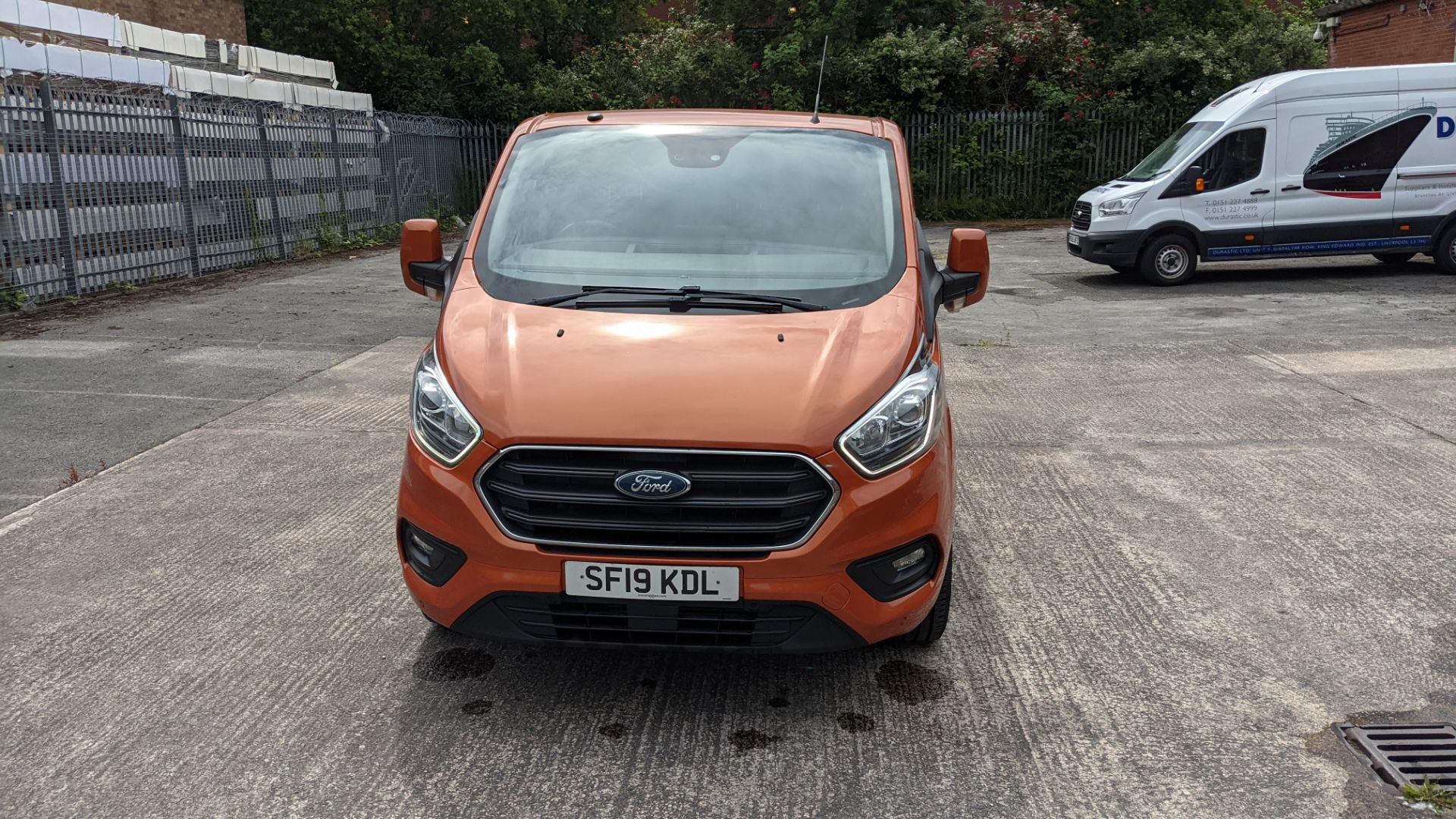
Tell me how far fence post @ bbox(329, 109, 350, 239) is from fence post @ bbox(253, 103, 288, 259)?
1.78 m

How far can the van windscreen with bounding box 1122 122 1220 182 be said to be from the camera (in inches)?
541

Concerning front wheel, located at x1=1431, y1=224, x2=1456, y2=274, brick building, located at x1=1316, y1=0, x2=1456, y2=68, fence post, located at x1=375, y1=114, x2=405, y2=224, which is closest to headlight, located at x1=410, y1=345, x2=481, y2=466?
front wheel, located at x1=1431, y1=224, x2=1456, y2=274

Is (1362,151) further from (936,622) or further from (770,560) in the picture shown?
(770,560)

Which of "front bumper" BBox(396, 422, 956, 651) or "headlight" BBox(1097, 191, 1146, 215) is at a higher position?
"headlight" BBox(1097, 191, 1146, 215)

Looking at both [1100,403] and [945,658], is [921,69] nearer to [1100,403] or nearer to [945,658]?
[1100,403]

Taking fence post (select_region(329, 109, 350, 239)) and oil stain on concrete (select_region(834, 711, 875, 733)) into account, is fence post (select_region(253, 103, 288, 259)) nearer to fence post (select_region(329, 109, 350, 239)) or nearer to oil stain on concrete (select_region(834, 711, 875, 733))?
fence post (select_region(329, 109, 350, 239))

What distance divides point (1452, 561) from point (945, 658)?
233 centimetres

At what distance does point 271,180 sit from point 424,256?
12830 millimetres

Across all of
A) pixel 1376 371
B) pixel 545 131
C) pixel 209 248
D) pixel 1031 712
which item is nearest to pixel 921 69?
pixel 209 248

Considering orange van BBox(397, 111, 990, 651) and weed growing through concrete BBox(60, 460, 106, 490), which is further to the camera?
weed growing through concrete BBox(60, 460, 106, 490)

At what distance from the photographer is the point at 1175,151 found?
14062 mm

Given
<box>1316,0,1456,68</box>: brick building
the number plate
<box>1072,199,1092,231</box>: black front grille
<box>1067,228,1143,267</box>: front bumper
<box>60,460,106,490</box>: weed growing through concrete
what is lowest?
<box>60,460,106,490</box>: weed growing through concrete

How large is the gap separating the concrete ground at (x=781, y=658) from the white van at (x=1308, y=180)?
6.30 metres

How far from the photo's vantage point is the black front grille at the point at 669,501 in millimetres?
3117
